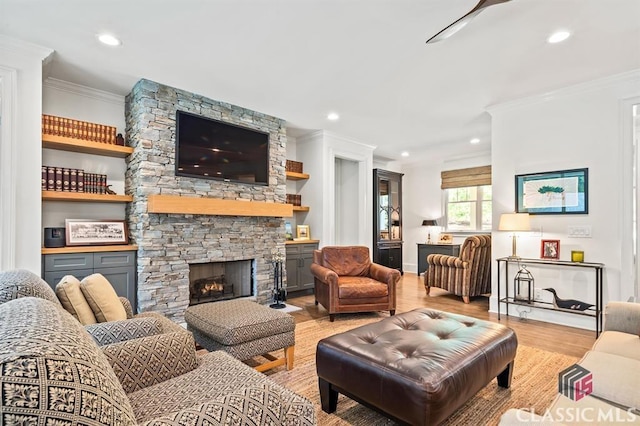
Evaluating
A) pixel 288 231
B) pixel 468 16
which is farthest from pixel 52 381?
pixel 288 231

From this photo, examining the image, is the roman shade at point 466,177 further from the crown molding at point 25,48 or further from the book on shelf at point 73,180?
the crown molding at point 25,48

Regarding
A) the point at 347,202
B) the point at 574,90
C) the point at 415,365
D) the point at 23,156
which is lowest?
the point at 415,365

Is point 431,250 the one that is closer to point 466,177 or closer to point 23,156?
point 466,177

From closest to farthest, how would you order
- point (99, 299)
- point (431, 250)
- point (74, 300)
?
point (74, 300) < point (99, 299) < point (431, 250)

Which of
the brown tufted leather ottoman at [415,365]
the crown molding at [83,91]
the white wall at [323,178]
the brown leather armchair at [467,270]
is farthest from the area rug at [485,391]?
the crown molding at [83,91]

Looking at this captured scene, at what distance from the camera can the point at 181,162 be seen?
3.79 meters

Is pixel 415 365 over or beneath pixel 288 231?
beneath

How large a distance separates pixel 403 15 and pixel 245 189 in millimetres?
2811

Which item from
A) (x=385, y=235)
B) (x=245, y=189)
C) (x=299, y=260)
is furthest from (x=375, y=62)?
(x=385, y=235)

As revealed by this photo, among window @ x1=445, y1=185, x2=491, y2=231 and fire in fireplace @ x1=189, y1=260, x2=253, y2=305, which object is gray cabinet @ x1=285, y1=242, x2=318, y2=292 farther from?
window @ x1=445, y1=185, x2=491, y2=231

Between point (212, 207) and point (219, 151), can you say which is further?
point (219, 151)

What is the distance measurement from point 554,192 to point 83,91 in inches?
213

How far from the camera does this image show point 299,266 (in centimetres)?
521

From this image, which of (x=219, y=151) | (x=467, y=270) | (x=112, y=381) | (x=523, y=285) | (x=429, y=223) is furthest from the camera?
(x=429, y=223)
